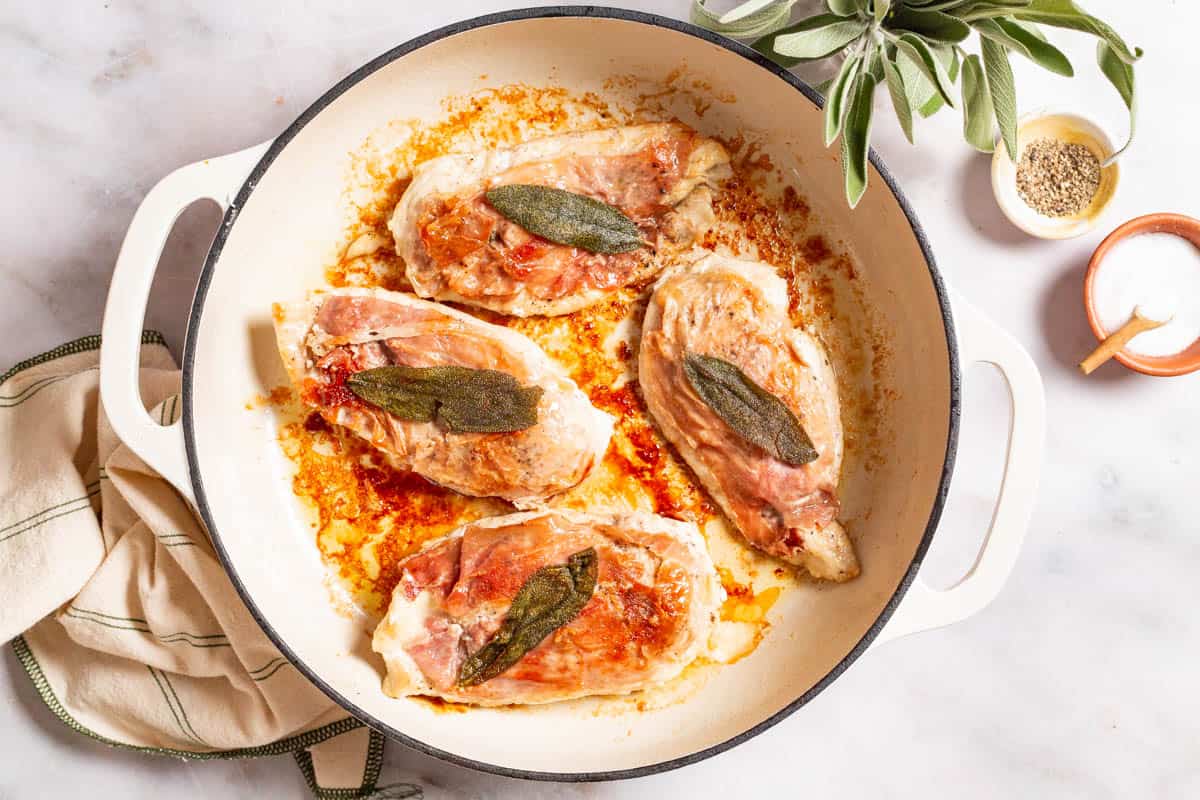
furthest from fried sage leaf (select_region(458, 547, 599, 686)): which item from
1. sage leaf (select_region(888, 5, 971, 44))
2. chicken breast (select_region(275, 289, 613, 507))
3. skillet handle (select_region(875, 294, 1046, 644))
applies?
sage leaf (select_region(888, 5, 971, 44))

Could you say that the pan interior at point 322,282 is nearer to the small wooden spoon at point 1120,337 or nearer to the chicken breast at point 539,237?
the chicken breast at point 539,237

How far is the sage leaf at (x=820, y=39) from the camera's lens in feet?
8.31

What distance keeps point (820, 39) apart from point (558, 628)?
1.91m

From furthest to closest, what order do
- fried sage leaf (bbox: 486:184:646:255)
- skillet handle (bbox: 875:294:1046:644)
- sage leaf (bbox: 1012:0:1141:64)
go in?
1. fried sage leaf (bbox: 486:184:646:255)
2. skillet handle (bbox: 875:294:1046:644)
3. sage leaf (bbox: 1012:0:1141:64)

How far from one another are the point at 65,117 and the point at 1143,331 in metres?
3.83

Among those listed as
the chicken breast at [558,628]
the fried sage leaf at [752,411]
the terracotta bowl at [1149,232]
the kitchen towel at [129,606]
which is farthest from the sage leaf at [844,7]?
the kitchen towel at [129,606]

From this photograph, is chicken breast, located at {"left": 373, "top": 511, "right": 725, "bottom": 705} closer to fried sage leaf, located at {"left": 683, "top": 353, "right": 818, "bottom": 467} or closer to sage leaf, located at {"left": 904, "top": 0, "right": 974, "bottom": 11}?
fried sage leaf, located at {"left": 683, "top": 353, "right": 818, "bottom": 467}

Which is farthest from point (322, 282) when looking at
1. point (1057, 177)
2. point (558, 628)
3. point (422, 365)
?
point (1057, 177)

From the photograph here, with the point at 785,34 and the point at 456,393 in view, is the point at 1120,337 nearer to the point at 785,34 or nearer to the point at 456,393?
the point at 785,34

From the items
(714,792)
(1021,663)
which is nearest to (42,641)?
(714,792)

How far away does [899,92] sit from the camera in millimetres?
2609

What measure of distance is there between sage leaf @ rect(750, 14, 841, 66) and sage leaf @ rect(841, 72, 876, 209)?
0.72 ft

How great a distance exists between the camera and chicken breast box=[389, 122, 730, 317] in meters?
3.08

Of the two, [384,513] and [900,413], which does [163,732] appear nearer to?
[384,513]
